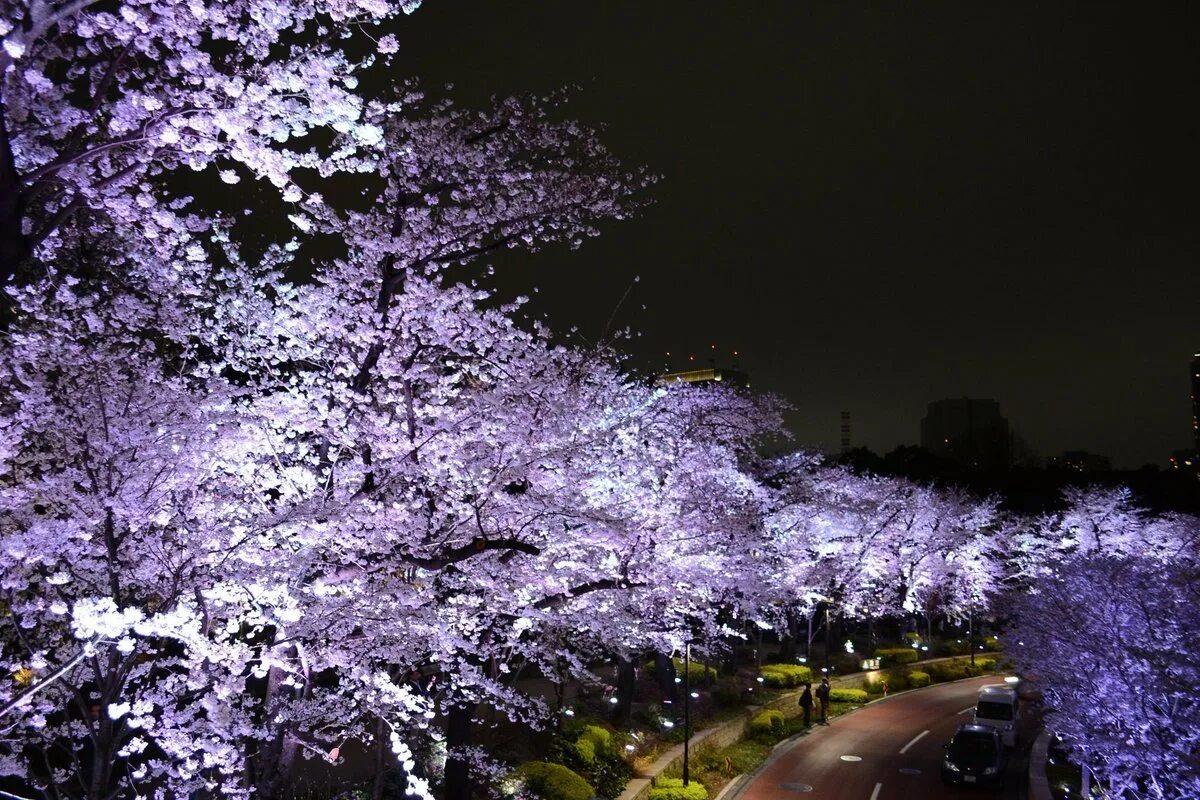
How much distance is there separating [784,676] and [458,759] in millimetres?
17419

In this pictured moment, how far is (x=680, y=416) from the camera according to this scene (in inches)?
922

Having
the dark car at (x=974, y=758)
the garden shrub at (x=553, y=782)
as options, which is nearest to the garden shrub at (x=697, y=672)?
the dark car at (x=974, y=758)

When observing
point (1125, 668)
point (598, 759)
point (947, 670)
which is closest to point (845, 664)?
point (947, 670)

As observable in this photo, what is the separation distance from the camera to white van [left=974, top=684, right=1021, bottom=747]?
20.6m

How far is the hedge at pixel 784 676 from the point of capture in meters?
26.0

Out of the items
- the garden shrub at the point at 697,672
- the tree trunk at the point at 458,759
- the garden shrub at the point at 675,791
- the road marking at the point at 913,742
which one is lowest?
the road marking at the point at 913,742

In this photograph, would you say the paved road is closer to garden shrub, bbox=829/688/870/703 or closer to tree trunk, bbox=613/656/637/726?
garden shrub, bbox=829/688/870/703

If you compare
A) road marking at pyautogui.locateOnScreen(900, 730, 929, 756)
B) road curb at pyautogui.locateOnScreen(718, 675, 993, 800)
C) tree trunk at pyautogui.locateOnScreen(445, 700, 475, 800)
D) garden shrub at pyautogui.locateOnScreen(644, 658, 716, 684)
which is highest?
tree trunk at pyautogui.locateOnScreen(445, 700, 475, 800)

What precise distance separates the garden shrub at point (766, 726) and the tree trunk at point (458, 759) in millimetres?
11861

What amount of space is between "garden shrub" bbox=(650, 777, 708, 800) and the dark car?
6.73 m

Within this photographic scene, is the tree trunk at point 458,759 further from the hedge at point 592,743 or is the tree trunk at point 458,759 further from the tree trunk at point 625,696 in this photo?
the tree trunk at point 625,696

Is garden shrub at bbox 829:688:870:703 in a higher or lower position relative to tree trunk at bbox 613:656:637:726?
lower

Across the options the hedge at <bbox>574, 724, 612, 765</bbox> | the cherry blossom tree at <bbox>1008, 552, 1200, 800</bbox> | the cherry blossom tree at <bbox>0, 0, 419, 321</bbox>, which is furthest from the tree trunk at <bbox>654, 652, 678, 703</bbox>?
the cherry blossom tree at <bbox>0, 0, 419, 321</bbox>

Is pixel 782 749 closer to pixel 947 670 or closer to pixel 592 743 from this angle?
pixel 592 743
